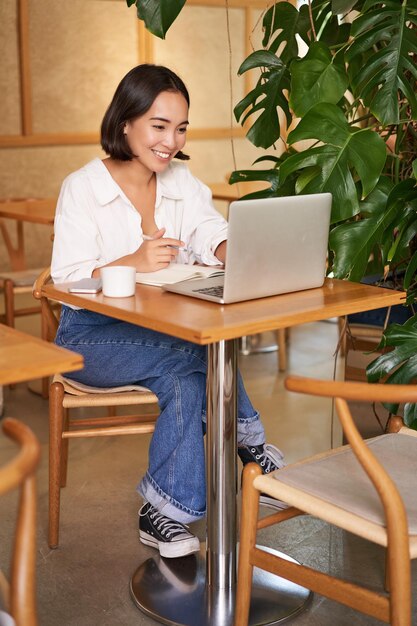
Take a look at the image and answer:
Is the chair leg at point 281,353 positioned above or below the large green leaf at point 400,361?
below

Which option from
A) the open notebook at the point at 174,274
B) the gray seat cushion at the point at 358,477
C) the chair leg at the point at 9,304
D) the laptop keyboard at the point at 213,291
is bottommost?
the chair leg at the point at 9,304

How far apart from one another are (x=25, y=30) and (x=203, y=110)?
5.11 ft

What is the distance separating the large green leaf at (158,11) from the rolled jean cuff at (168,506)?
121 centimetres

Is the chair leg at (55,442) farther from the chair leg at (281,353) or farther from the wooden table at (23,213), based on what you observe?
the chair leg at (281,353)

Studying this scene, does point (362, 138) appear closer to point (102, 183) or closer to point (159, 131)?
point (159, 131)

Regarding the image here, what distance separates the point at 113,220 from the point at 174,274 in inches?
14.3

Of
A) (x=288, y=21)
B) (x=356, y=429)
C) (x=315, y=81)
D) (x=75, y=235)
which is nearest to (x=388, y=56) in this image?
(x=315, y=81)

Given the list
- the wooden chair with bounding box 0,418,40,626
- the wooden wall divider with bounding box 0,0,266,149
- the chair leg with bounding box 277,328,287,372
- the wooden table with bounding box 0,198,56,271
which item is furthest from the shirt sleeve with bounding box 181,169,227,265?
the wooden wall divider with bounding box 0,0,266,149

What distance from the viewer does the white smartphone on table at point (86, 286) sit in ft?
7.31

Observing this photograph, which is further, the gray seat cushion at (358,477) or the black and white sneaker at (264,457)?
the black and white sneaker at (264,457)

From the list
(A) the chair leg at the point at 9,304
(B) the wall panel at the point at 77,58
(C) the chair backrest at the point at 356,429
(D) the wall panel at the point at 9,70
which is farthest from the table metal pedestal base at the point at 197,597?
(B) the wall panel at the point at 77,58

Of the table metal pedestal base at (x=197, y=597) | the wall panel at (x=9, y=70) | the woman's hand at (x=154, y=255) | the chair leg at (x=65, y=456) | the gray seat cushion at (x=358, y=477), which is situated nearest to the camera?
the gray seat cushion at (x=358, y=477)

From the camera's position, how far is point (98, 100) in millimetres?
6754

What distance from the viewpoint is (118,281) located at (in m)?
2.17
